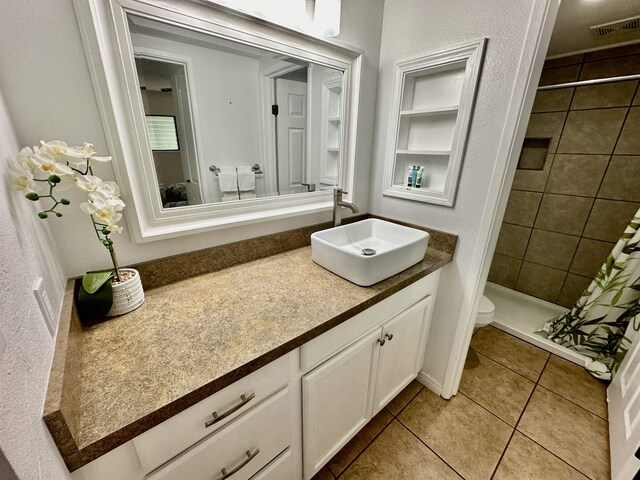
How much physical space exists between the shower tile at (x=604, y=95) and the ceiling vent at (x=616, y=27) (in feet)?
1.10

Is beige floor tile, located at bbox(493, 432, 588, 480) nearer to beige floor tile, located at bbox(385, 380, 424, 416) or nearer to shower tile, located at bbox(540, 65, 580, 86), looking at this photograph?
beige floor tile, located at bbox(385, 380, 424, 416)

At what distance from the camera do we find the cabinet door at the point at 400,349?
3.80ft

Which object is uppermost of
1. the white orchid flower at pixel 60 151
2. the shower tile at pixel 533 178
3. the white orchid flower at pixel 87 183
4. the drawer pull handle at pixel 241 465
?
the white orchid flower at pixel 60 151

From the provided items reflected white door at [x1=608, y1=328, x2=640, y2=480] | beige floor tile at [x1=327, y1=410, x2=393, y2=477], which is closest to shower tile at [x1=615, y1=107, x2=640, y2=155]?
reflected white door at [x1=608, y1=328, x2=640, y2=480]

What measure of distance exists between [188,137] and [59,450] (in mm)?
951

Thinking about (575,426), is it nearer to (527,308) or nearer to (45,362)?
(527,308)

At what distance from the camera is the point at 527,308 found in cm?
232

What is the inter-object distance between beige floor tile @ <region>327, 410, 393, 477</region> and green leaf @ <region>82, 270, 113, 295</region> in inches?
47.7

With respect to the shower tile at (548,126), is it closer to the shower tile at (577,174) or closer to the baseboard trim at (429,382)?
the shower tile at (577,174)

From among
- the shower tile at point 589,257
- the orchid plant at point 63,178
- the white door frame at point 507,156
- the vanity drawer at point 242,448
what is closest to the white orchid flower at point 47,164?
the orchid plant at point 63,178

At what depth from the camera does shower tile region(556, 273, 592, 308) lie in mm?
2118

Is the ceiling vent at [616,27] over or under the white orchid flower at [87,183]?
over

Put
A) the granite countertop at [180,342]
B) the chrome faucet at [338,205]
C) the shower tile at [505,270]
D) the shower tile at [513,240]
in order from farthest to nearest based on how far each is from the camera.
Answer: the shower tile at [505,270] → the shower tile at [513,240] → the chrome faucet at [338,205] → the granite countertop at [180,342]

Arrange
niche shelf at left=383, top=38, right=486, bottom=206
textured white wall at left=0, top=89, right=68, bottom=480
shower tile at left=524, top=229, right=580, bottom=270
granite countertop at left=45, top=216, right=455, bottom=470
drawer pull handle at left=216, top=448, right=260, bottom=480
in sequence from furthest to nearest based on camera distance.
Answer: shower tile at left=524, top=229, right=580, bottom=270
niche shelf at left=383, top=38, right=486, bottom=206
drawer pull handle at left=216, top=448, right=260, bottom=480
granite countertop at left=45, top=216, right=455, bottom=470
textured white wall at left=0, top=89, right=68, bottom=480
